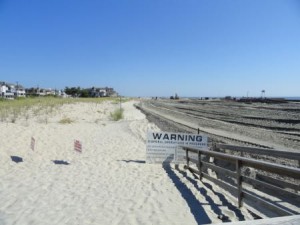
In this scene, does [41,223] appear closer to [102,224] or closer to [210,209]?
[102,224]

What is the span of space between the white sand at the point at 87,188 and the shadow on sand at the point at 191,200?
0.02 meters

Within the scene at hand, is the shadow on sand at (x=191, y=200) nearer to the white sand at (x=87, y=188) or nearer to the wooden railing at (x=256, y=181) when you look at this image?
the white sand at (x=87, y=188)

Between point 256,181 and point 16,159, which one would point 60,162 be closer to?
point 16,159

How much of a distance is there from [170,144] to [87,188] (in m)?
3.87

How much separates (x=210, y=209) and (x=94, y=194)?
2.26 metres

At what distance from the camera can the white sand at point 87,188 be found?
5.75 metres

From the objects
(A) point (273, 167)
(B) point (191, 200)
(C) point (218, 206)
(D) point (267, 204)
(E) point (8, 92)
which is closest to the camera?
(A) point (273, 167)

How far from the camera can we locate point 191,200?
681 cm

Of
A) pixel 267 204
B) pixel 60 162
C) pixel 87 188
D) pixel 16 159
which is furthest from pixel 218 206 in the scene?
pixel 16 159

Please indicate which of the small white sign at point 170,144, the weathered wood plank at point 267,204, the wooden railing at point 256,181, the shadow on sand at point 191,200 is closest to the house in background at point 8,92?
the small white sign at point 170,144

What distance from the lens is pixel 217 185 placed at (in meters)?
7.95

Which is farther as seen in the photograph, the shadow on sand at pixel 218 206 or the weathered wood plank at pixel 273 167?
the shadow on sand at pixel 218 206

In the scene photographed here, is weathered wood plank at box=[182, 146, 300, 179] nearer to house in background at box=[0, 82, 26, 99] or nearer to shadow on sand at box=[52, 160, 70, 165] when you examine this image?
shadow on sand at box=[52, 160, 70, 165]

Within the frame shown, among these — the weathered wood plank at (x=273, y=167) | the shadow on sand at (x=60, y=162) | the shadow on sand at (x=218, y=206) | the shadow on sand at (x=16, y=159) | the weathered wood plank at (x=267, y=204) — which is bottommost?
the shadow on sand at (x=60, y=162)
